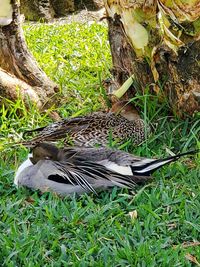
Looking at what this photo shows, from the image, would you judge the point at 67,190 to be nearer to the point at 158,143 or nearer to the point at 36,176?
the point at 36,176

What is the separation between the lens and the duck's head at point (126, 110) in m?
5.03

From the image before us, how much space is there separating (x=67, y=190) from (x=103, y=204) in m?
0.23

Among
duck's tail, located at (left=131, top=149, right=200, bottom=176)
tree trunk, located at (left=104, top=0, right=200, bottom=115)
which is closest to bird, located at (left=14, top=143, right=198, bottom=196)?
duck's tail, located at (left=131, top=149, right=200, bottom=176)

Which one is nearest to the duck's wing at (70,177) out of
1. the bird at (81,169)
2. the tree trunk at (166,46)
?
the bird at (81,169)

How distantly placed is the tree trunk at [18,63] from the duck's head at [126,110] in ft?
2.29

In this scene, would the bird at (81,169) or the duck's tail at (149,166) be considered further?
the duck's tail at (149,166)

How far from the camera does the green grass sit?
10.7 feet

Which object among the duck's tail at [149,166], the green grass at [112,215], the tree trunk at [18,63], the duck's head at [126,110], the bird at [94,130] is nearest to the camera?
the green grass at [112,215]

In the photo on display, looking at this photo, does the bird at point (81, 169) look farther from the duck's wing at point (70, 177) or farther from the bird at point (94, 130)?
the bird at point (94, 130)

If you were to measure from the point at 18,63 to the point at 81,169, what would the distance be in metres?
1.85

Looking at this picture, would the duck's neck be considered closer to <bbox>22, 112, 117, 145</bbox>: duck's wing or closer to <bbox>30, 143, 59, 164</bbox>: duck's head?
<bbox>30, 143, 59, 164</bbox>: duck's head

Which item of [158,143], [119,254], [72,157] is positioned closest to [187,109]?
[158,143]

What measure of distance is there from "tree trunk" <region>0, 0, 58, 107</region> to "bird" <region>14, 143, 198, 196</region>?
4.45ft

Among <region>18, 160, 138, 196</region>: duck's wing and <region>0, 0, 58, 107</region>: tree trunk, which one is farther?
<region>0, 0, 58, 107</region>: tree trunk
